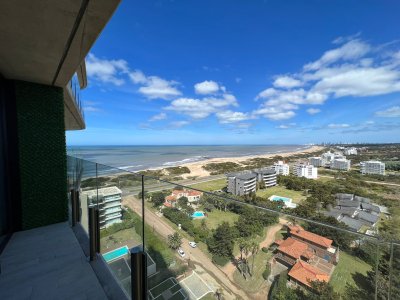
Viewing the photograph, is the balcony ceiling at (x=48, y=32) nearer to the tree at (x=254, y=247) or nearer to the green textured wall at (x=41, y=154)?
the green textured wall at (x=41, y=154)

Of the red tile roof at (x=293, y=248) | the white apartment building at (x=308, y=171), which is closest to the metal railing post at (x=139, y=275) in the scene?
the red tile roof at (x=293, y=248)

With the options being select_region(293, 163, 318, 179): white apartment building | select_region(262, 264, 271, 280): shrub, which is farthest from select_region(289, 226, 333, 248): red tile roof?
select_region(293, 163, 318, 179): white apartment building

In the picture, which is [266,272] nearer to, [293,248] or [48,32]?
[293,248]

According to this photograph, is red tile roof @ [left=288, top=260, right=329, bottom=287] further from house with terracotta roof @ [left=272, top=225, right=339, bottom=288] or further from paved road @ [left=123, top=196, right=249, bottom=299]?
paved road @ [left=123, top=196, right=249, bottom=299]

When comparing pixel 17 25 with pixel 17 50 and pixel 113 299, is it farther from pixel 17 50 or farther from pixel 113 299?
pixel 113 299

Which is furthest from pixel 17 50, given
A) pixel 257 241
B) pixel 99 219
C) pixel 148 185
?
pixel 257 241

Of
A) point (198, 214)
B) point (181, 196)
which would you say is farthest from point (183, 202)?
point (198, 214)
